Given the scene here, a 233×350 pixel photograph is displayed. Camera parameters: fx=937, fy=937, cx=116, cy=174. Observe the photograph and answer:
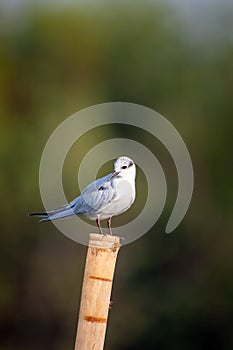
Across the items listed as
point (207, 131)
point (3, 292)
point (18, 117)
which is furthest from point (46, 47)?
point (3, 292)

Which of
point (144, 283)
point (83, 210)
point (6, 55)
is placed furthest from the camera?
point (6, 55)

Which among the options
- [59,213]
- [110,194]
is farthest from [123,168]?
[59,213]

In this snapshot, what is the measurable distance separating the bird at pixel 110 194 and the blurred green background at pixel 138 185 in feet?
29.7

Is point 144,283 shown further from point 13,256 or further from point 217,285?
point 13,256

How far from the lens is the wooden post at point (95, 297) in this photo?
18.0 feet

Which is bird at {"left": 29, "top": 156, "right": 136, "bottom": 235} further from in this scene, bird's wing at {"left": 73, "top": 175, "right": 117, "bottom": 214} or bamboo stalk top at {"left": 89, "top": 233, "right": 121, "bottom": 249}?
bamboo stalk top at {"left": 89, "top": 233, "right": 121, "bottom": 249}

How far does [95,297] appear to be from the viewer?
552 centimetres

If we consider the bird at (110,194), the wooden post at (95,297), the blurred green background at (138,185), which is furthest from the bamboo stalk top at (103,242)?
the blurred green background at (138,185)

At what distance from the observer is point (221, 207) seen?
18.7 metres

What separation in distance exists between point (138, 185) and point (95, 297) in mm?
10534

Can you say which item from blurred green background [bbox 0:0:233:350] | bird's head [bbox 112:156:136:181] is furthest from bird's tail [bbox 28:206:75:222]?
blurred green background [bbox 0:0:233:350]

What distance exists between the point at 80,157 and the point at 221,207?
3649 mm

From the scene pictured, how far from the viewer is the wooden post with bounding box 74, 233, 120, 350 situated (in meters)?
5.50

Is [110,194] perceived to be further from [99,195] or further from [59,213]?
[59,213]
